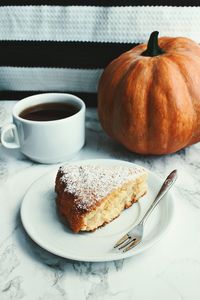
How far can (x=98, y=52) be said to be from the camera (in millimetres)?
989

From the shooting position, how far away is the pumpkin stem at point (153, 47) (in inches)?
31.7

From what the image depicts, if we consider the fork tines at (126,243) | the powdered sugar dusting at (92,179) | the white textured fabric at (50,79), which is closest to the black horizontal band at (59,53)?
the white textured fabric at (50,79)

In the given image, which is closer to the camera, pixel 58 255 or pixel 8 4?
pixel 58 255

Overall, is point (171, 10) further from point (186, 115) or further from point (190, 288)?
point (190, 288)

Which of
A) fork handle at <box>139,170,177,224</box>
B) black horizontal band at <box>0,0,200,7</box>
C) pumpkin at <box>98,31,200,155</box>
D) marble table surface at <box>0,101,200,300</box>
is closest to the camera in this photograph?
marble table surface at <box>0,101,200,300</box>

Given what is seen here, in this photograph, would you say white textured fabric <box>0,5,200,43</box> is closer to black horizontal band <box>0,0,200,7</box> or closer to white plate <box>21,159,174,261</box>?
black horizontal band <box>0,0,200,7</box>

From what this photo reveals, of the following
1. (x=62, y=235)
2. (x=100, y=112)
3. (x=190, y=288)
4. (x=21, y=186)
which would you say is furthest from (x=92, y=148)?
(x=190, y=288)

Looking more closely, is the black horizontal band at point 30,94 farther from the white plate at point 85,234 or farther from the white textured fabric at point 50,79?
the white plate at point 85,234

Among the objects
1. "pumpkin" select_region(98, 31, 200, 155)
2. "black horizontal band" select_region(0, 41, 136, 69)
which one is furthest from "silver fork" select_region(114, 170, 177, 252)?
"black horizontal band" select_region(0, 41, 136, 69)

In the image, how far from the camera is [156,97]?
2.54ft

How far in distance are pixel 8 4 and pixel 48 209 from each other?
0.54 meters

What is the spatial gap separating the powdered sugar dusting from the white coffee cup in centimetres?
11

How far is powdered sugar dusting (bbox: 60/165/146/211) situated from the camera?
2.11 feet

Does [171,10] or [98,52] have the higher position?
[171,10]
